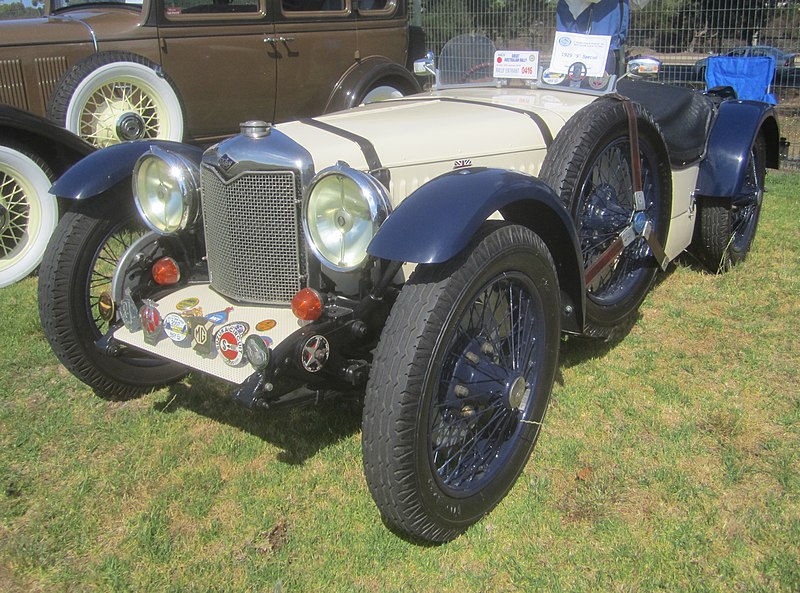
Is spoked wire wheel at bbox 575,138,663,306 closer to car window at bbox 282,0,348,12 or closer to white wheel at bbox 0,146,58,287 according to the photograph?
white wheel at bbox 0,146,58,287

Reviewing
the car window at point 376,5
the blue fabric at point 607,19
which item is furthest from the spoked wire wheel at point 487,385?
the car window at point 376,5

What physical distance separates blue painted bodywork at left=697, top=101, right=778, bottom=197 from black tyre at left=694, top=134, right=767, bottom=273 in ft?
0.47

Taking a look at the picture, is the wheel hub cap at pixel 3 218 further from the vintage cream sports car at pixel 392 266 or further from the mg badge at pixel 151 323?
the mg badge at pixel 151 323

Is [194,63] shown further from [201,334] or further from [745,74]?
[745,74]

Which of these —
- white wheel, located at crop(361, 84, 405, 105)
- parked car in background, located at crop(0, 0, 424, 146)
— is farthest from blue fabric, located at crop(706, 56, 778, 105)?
white wheel, located at crop(361, 84, 405, 105)

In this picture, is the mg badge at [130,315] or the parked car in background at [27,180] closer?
the mg badge at [130,315]

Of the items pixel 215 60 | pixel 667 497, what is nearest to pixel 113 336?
pixel 667 497

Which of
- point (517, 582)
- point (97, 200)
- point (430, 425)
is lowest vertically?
point (517, 582)

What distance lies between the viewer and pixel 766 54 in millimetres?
8898

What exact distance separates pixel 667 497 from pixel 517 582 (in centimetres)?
70

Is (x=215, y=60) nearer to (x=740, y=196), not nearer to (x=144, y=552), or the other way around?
(x=740, y=196)

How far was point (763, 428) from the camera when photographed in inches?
117

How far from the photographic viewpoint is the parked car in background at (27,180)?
4.43 meters

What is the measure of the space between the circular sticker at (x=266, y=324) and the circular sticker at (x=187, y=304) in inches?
14.1
